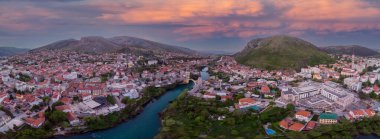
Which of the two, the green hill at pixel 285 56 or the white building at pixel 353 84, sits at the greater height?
the green hill at pixel 285 56

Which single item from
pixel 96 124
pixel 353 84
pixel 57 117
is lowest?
pixel 96 124

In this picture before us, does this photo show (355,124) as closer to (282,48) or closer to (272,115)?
(272,115)

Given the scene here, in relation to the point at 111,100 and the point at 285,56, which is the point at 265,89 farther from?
the point at 285,56

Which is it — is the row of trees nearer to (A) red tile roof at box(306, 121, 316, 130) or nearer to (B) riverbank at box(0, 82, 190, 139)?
(A) red tile roof at box(306, 121, 316, 130)

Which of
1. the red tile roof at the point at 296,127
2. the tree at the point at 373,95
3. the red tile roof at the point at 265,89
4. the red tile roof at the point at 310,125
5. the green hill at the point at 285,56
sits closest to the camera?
the red tile roof at the point at 296,127

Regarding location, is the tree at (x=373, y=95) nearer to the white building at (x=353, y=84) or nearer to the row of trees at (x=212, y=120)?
the white building at (x=353, y=84)

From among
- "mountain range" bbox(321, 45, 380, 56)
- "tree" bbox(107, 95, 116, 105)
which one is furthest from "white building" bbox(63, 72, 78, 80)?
"mountain range" bbox(321, 45, 380, 56)

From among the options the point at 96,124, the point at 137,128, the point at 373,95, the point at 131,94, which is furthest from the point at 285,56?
the point at 96,124

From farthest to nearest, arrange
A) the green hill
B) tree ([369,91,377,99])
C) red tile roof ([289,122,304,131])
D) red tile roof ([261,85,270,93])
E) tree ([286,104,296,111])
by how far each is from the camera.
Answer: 1. the green hill
2. red tile roof ([261,85,270,93])
3. tree ([369,91,377,99])
4. tree ([286,104,296,111])
5. red tile roof ([289,122,304,131])

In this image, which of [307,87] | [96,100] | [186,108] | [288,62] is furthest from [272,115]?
[288,62]

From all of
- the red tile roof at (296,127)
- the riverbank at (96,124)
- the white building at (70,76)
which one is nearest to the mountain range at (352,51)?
the red tile roof at (296,127)

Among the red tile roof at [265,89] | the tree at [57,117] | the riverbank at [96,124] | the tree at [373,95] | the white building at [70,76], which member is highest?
the white building at [70,76]
